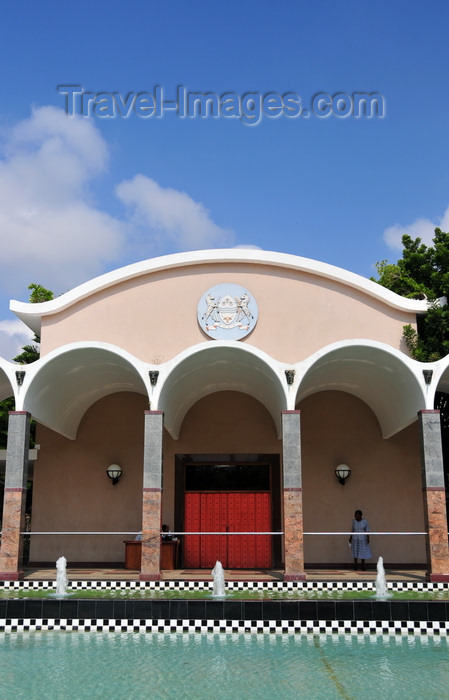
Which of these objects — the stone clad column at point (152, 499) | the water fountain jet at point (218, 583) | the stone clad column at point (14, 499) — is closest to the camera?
the water fountain jet at point (218, 583)

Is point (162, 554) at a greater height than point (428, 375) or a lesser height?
lesser

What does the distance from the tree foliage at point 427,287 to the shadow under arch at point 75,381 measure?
668 cm

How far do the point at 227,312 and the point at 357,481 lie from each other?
19.4 feet

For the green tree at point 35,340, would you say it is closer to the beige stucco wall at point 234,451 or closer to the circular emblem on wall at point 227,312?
the beige stucco wall at point 234,451

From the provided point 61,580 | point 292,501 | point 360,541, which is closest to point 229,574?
point 292,501

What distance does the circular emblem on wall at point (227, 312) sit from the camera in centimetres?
1573

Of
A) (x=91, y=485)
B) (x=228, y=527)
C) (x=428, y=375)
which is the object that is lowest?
(x=228, y=527)

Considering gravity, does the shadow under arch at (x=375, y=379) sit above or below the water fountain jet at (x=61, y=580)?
above

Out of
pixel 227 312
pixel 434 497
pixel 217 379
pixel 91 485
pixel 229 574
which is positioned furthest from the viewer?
pixel 91 485

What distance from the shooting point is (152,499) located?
46.4 ft

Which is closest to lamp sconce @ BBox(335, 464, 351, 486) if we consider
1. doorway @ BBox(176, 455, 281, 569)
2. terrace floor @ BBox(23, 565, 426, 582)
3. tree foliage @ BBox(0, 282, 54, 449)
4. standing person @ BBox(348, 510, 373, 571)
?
standing person @ BBox(348, 510, 373, 571)

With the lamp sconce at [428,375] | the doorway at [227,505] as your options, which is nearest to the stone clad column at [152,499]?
the doorway at [227,505]

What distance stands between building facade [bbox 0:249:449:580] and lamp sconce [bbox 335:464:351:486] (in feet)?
0.83

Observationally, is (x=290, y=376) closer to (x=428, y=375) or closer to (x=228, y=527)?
(x=428, y=375)
